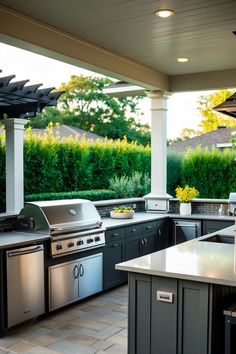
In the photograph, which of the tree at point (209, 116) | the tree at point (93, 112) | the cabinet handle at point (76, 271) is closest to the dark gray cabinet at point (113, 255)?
the cabinet handle at point (76, 271)

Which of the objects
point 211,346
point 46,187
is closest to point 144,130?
point 46,187

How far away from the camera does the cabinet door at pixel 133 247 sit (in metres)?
6.00

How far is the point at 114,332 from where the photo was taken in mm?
4328

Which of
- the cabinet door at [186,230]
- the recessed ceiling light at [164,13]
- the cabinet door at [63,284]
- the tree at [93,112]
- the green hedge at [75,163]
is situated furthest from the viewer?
the tree at [93,112]

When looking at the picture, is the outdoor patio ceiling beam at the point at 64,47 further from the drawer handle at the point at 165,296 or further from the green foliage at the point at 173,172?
the drawer handle at the point at 165,296

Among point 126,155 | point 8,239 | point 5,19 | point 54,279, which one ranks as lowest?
point 54,279

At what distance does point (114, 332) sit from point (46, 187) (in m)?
3.14

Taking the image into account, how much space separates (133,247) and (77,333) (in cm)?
199

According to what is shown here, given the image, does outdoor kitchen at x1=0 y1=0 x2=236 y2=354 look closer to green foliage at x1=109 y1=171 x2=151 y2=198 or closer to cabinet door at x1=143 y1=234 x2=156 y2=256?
cabinet door at x1=143 y1=234 x2=156 y2=256

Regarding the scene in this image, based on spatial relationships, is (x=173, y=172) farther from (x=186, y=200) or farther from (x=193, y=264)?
(x=193, y=264)

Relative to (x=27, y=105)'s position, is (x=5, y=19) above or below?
above

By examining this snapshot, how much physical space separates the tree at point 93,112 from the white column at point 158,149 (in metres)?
11.9

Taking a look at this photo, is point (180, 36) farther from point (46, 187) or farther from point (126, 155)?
point (126, 155)

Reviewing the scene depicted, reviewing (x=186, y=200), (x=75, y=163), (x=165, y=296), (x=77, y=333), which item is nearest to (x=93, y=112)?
(x=75, y=163)
